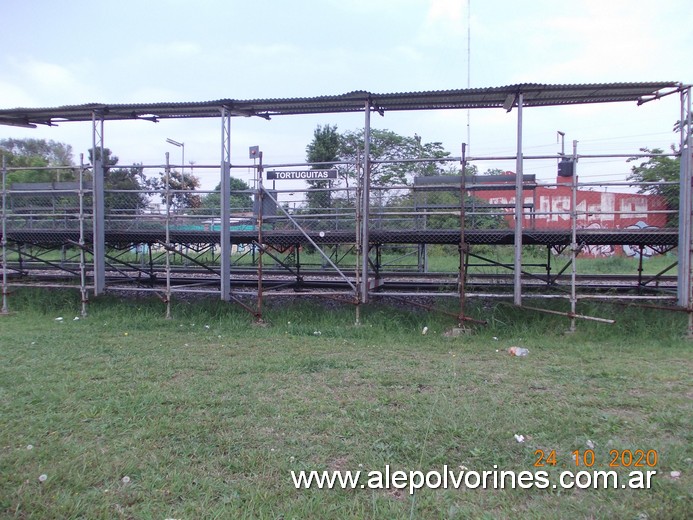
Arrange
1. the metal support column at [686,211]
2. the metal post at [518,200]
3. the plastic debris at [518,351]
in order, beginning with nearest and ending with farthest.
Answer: the plastic debris at [518,351] < the metal support column at [686,211] < the metal post at [518,200]

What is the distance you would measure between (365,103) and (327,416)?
6087mm

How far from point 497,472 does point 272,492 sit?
149 centimetres

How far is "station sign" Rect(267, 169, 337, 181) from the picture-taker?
352 inches

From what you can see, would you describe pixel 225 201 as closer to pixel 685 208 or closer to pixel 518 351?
pixel 518 351

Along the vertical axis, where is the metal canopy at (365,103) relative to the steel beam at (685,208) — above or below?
above

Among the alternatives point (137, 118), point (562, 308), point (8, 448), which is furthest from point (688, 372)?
point (137, 118)

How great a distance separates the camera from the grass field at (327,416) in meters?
3.18

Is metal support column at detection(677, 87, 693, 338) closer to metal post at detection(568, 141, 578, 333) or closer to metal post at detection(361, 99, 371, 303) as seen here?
metal post at detection(568, 141, 578, 333)

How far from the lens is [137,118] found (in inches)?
409

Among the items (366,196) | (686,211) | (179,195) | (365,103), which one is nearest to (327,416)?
(366,196)

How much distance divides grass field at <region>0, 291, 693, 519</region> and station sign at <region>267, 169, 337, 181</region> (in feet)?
8.71

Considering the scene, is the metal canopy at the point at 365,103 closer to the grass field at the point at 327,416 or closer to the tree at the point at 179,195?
the tree at the point at 179,195

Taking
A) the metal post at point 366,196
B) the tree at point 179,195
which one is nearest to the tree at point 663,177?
the metal post at point 366,196

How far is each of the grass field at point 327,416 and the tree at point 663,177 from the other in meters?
2.01
